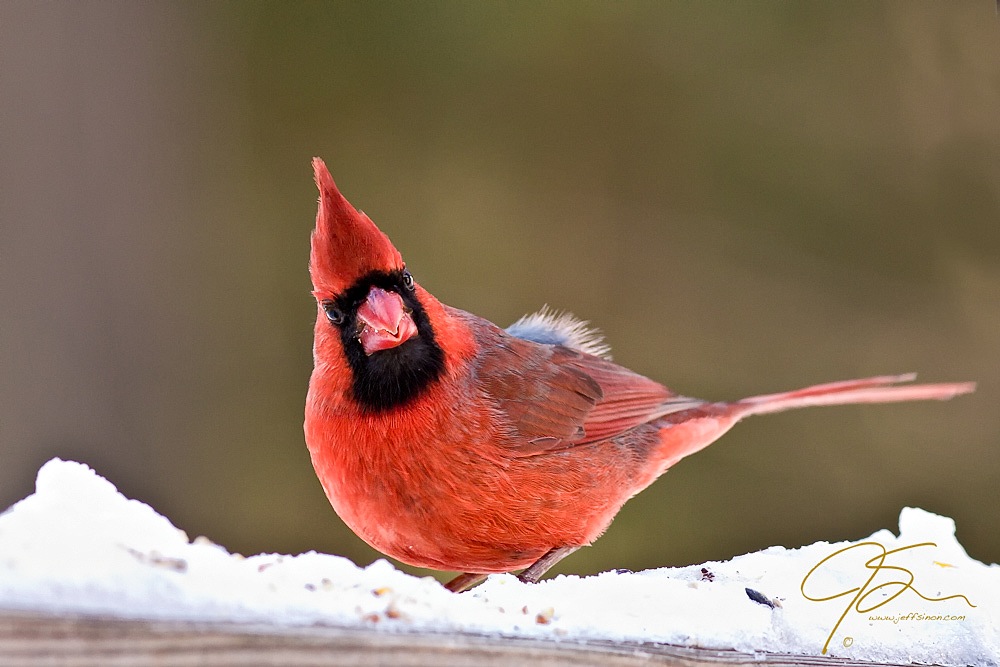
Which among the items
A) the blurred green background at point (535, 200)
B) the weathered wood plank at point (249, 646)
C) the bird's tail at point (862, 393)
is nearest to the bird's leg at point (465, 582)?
the bird's tail at point (862, 393)

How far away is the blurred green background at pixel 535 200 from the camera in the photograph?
3.32 m

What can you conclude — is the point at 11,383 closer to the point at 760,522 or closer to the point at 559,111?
the point at 559,111

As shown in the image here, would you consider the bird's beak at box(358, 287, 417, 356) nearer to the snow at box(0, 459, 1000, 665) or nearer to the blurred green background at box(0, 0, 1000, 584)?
the snow at box(0, 459, 1000, 665)

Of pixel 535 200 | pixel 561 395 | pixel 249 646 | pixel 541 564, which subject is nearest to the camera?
pixel 249 646

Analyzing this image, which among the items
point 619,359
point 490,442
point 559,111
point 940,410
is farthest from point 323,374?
point 940,410

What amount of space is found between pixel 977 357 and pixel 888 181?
0.62 m

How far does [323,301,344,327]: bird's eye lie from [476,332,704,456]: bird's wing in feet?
0.96

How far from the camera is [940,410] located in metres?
3.38

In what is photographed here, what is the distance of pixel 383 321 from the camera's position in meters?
1.56

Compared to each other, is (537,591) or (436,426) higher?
(436,426)

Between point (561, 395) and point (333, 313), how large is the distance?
0.52 m
